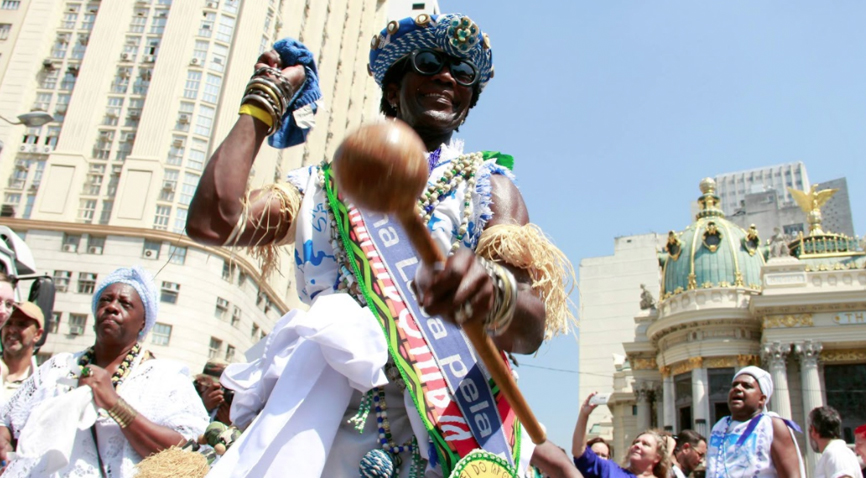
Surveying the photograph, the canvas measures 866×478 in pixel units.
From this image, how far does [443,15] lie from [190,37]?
1630 inches

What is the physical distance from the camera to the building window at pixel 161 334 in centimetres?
3322

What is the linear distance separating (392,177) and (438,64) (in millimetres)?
1181

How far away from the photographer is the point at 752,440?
205 inches

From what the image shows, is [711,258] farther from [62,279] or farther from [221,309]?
[62,279]

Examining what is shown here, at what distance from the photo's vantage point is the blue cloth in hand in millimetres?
2299

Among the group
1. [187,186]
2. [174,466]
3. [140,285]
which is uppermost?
[187,186]

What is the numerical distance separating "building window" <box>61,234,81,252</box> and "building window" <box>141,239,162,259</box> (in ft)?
10.4

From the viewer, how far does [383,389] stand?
1.99 metres

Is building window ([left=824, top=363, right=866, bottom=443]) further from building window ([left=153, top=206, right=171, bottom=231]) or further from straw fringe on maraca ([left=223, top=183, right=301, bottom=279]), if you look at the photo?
straw fringe on maraca ([left=223, top=183, right=301, bottom=279])

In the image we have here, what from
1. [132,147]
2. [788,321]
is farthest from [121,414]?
[132,147]

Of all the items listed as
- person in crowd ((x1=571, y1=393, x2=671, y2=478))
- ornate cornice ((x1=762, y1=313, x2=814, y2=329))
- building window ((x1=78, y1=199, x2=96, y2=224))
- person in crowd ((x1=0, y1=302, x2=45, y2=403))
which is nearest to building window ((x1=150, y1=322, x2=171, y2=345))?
building window ((x1=78, y1=199, x2=96, y2=224))

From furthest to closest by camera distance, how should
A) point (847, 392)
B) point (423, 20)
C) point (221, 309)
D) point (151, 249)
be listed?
point (221, 309) → point (151, 249) → point (847, 392) → point (423, 20)

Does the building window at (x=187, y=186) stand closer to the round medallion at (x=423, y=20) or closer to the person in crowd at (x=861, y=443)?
the person in crowd at (x=861, y=443)

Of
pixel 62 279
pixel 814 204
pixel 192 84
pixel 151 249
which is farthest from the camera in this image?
pixel 814 204
